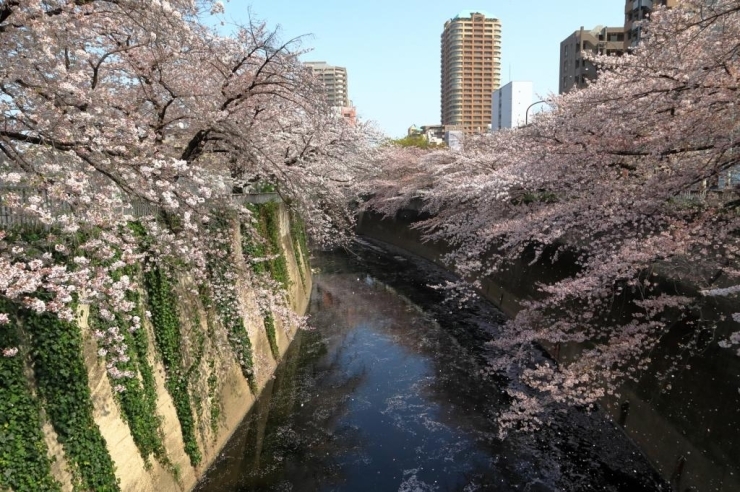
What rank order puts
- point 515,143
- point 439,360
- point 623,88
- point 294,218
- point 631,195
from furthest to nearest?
point 294,218 < point 515,143 < point 439,360 < point 623,88 < point 631,195

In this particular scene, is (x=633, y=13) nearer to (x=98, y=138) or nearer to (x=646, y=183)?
Answer: (x=646, y=183)

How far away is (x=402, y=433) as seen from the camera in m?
11.9

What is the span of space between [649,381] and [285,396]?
31.7 ft

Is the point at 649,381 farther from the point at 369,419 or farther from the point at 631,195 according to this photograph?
the point at 369,419

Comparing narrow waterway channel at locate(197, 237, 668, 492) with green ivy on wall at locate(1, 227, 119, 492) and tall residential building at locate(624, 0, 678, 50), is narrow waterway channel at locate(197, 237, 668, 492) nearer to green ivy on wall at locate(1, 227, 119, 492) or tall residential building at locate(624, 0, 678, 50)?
green ivy on wall at locate(1, 227, 119, 492)

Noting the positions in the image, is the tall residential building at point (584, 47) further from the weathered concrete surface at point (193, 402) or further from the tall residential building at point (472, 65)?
the tall residential building at point (472, 65)

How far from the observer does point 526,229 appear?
485 inches

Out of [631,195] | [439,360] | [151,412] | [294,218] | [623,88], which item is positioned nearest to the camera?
[151,412]

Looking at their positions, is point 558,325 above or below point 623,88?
below

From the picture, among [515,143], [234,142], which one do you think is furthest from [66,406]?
[515,143]

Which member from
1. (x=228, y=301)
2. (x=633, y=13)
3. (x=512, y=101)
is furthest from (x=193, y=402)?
(x=512, y=101)

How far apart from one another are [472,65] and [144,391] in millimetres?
138561

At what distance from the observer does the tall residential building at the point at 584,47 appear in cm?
5439

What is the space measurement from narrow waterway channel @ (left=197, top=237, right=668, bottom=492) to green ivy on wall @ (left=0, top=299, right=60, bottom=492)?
14.8ft
